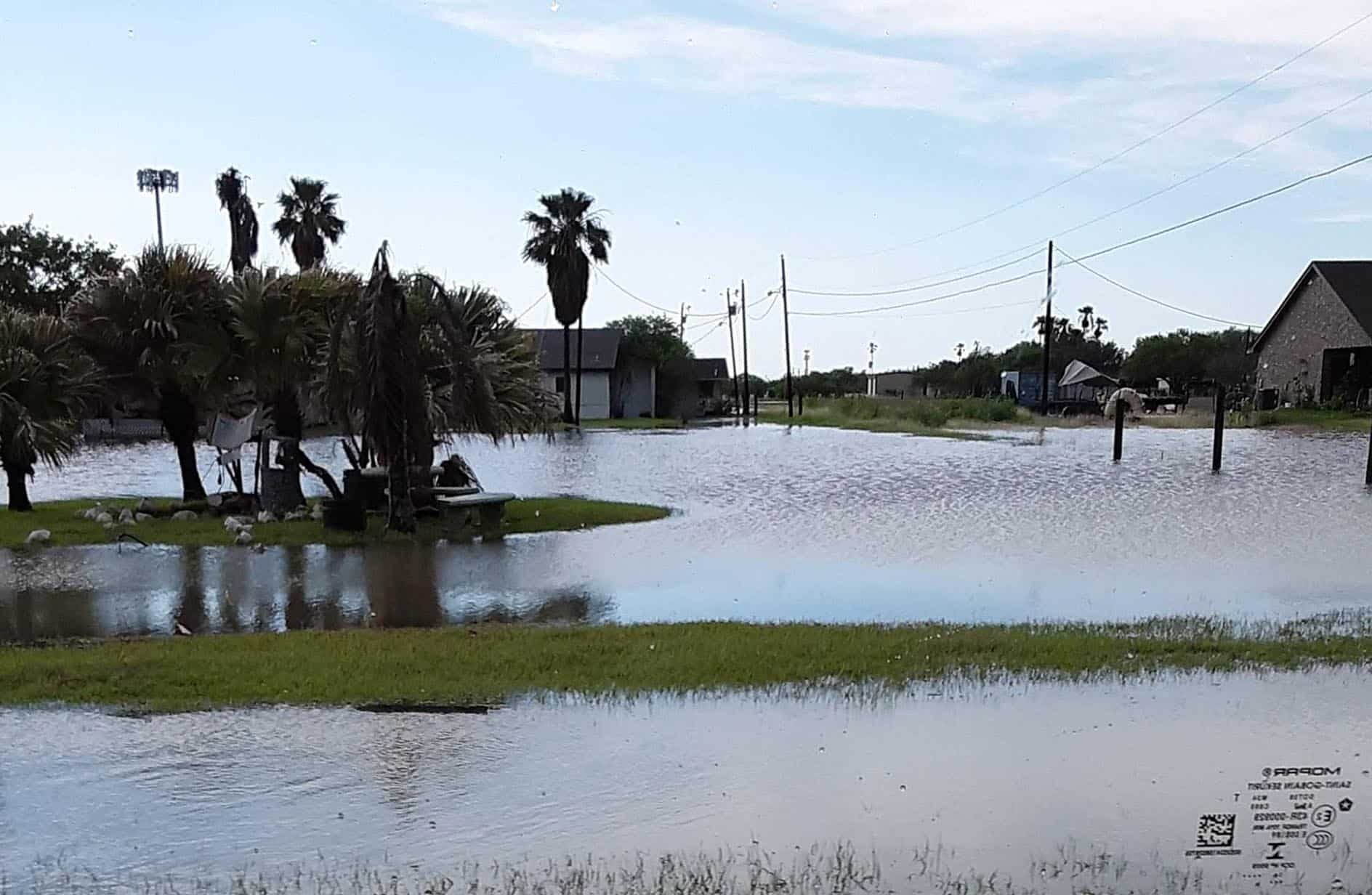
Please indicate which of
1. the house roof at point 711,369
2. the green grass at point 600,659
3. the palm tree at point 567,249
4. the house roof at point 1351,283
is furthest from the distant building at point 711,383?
the green grass at point 600,659

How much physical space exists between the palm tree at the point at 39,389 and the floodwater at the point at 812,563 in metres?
3.18

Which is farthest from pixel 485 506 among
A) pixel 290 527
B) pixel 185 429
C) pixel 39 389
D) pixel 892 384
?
pixel 892 384

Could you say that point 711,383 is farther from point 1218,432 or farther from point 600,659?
point 600,659

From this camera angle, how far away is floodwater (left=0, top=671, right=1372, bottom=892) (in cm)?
567

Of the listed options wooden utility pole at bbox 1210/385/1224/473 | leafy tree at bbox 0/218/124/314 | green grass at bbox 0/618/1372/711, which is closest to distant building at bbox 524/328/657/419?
leafy tree at bbox 0/218/124/314

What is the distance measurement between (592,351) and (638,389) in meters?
4.34

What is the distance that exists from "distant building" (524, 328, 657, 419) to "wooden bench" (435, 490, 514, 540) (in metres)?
53.5

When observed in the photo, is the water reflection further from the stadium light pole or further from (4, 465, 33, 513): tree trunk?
the stadium light pole

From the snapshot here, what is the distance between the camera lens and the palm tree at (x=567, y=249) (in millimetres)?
64000

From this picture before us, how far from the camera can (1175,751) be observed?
7074 mm

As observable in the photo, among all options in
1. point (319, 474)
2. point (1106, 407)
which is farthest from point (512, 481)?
point (1106, 407)

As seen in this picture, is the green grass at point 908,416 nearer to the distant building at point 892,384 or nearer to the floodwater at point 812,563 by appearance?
the floodwater at point 812,563

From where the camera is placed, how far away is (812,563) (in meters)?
15.4

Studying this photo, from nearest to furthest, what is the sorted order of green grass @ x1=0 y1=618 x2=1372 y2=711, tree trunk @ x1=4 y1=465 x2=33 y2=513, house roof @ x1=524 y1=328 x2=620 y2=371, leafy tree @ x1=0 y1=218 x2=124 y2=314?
green grass @ x1=0 y1=618 x2=1372 y2=711, tree trunk @ x1=4 y1=465 x2=33 y2=513, leafy tree @ x1=0 y1=218 x2=124 y2=314, house roof @ x1=524 y1=328 x2=620 y2=371
